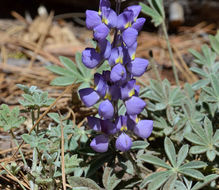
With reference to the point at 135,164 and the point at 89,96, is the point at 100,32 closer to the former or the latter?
the point at 89,96

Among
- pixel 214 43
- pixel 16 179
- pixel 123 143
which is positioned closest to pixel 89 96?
pixel 123 143

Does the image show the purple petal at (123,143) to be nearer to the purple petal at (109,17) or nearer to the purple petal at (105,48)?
the purple petal at (105,48)

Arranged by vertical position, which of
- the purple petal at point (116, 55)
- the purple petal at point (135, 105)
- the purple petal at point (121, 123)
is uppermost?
the purple petal at point (116, 55)

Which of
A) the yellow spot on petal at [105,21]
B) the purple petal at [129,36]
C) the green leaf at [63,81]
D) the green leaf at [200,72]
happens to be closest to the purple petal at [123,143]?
the purple petal at [129,36]

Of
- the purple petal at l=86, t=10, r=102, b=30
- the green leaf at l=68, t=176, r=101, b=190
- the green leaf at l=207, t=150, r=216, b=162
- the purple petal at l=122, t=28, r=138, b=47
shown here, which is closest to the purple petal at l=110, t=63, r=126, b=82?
the purple petal at l=122, t=28, r=138, b=47

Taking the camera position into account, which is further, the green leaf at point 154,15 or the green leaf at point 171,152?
the green leaf at point 154,15

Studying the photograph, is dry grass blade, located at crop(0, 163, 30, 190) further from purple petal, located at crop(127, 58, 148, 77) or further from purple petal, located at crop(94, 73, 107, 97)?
purple petal, located at crop(127, 58, 148, 77)

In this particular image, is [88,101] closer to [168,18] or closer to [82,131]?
[82,131]
